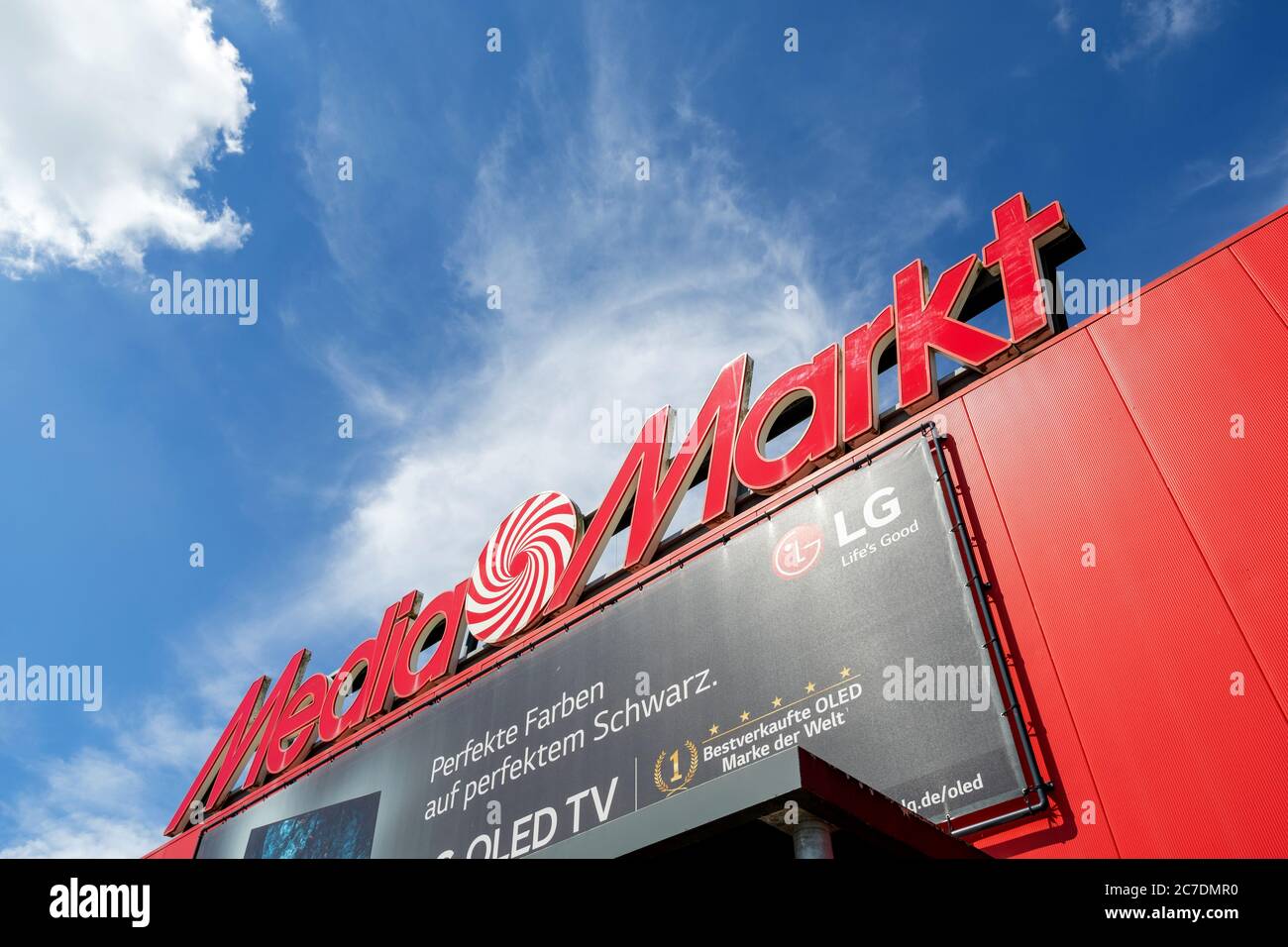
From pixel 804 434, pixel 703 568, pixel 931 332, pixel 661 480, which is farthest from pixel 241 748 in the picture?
pixel 931 332

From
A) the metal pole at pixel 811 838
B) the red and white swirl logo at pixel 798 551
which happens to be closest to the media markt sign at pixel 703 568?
the red and white swirl logo at pixel 798 551

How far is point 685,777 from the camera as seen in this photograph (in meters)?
9.21

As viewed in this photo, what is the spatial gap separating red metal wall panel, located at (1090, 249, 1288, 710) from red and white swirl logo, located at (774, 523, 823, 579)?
11.0 ft

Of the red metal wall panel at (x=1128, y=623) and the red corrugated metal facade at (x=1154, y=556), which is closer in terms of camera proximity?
the red metal wall panel at (x=1128, y=623)

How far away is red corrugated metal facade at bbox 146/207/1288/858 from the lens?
6.31m

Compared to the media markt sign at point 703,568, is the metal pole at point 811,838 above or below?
below

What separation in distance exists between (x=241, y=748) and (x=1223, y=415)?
60.5 ft

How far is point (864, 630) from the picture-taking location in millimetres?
8523

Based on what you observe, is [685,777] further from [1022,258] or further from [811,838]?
[1022,258]

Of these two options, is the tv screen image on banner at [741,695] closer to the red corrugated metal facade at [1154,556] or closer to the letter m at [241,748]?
the red corrugated metal facade at [1154,556]

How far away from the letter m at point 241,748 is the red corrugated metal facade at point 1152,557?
1513 centimetres

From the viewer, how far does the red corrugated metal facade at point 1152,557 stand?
631cm

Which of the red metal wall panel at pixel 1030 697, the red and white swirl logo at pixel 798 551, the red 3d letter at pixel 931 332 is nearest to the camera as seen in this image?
the red metal wall panel at pixel 1030 697

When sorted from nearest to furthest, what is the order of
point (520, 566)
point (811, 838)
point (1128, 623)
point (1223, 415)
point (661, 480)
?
point (811, 838) → point (1128, 623) → point (1223, 415) → point (661, 480) → point (520, 566)
